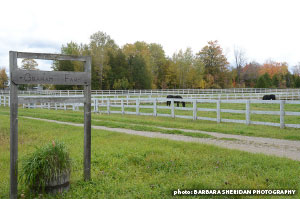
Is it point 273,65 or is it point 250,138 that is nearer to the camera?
point 250,138

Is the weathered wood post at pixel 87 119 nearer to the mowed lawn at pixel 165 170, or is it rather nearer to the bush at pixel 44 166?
the mowed lawn at pixel 165 170

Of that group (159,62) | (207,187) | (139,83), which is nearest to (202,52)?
(159,62)

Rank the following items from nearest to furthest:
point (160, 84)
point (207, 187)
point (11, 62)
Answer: point (11, 62) < point (207, 187) < point (160, 84)

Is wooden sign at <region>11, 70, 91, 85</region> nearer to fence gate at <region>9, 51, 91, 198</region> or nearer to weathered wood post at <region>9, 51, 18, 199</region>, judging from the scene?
fence gate at <region>9, 51, 91, 198</region>

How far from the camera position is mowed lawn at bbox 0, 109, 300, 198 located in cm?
443

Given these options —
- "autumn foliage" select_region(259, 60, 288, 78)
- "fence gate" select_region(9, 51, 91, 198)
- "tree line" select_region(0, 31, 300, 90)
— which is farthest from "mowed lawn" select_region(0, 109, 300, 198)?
"autumn foliage" select_region(259, 60, 288, 78)

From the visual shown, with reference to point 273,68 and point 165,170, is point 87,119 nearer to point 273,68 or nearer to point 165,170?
point 165,170

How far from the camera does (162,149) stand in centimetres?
676

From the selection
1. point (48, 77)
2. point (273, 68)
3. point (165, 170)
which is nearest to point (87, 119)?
point (48, 77)

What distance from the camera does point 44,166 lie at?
418 centimetres

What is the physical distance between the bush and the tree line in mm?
53031

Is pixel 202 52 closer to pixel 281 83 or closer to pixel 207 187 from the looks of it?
pixel 281 83

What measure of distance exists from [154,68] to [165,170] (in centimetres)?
6850

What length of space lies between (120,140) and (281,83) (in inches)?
3393
